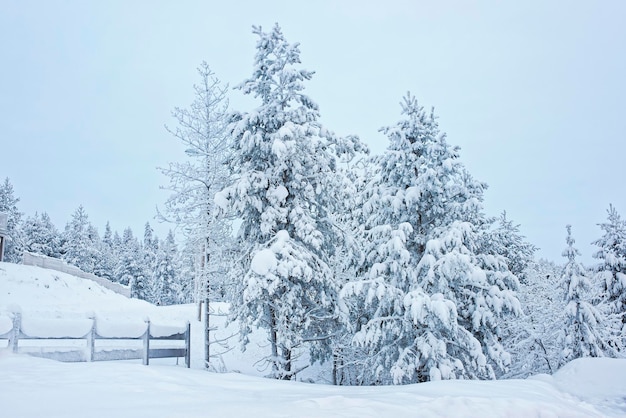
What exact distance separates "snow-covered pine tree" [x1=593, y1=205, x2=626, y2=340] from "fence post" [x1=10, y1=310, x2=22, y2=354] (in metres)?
23.2

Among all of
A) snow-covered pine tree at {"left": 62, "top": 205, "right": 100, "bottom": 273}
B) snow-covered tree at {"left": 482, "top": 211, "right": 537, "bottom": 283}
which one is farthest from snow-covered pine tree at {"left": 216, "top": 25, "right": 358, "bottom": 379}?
snow-covered pine tree at {"left": 62, "top": 205, "right": 100, "bottom": 273}

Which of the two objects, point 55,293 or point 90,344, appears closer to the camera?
point 90,344

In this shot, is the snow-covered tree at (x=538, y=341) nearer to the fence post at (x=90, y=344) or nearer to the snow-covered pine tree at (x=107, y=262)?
the fence post at (x=90, y=344)

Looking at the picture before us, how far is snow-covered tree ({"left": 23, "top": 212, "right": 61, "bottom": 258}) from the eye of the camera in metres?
54.6

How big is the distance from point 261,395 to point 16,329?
4.88m

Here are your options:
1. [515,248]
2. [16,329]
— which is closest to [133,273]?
[515,248]

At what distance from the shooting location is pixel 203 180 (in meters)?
16.7

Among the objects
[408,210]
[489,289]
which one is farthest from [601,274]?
[408,210]

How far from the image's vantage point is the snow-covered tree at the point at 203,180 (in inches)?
631

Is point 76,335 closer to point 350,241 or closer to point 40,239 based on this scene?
point 350,241

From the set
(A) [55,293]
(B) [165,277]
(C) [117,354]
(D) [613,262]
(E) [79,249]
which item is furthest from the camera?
(B) [165,277]

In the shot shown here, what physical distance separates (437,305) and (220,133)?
376 inches

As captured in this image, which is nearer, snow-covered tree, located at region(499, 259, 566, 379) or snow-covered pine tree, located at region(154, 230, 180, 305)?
snow-covered tree, located at region(499, 259, 566, 379)

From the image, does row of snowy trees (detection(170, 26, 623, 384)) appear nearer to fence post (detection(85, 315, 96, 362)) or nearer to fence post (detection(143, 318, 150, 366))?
fence post (detection(143, 318, 150, 366))
